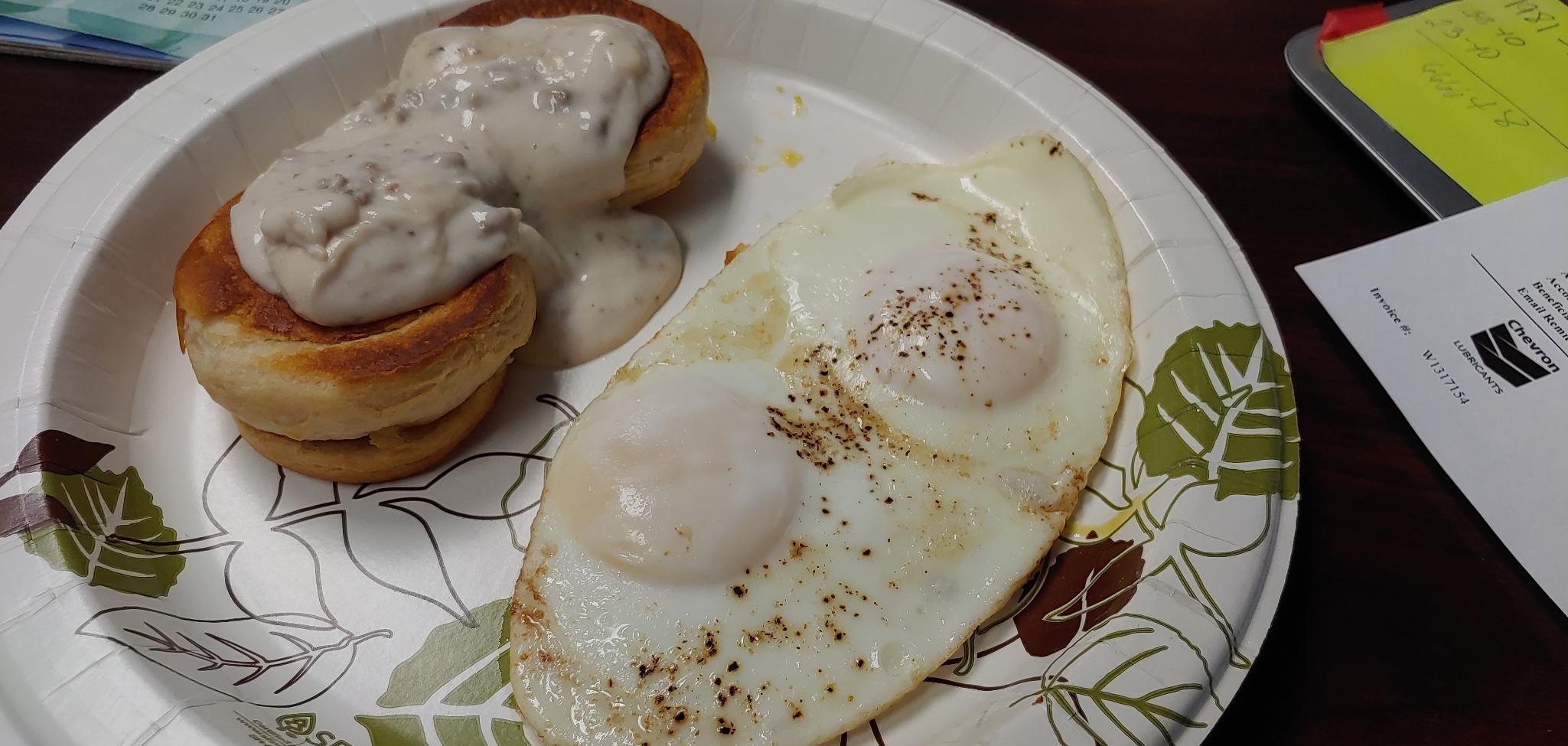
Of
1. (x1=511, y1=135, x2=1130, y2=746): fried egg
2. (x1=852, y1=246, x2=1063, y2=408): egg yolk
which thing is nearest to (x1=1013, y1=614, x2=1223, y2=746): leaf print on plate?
(x1=511, y1=135, x2=1130, y2=746): fried egg

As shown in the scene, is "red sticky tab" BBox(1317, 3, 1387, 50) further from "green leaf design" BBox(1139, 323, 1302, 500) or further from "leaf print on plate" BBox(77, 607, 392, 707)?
"leaf print on plate" BBox(77, 607, 392, 707)

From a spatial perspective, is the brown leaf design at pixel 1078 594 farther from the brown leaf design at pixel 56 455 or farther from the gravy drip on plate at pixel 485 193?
the brown leaf design at pixel 56 455

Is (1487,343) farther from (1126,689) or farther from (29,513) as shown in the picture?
(29,513)

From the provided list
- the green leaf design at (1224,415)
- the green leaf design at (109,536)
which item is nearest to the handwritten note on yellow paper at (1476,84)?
the green leaf design at (1224,415)

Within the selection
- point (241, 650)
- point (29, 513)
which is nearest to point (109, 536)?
point (29, 513)

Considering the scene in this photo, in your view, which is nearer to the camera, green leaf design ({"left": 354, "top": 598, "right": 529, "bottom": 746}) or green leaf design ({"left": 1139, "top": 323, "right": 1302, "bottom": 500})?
green leaf design ({"left": 354, "top": 598, "right": 529, "bottom": 746})
